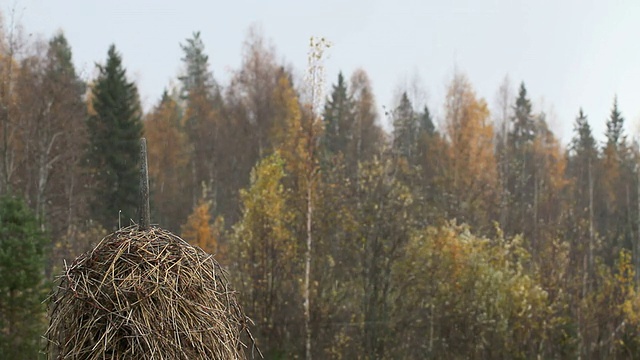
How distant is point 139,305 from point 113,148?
85.6 feet

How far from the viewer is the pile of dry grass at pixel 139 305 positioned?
4.09 meters

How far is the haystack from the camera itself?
4090 mm

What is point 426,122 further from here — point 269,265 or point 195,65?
point 269,265

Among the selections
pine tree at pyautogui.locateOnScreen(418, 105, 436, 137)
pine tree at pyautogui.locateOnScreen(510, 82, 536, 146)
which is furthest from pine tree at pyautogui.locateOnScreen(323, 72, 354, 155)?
pine tree at pyautogui.locateOnScreen(510, 82, 536, 146)

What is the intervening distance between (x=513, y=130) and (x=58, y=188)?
92.1 ft

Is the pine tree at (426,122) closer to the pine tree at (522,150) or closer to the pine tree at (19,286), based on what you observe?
the pine tree at (522,150)

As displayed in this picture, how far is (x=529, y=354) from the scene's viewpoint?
1722 centimetres

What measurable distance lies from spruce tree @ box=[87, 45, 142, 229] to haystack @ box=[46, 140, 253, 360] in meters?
23.2

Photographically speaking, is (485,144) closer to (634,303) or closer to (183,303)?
(634,303)

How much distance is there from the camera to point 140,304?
415 centimetres

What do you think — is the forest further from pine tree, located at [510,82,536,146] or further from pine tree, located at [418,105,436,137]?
pine tree, located at [418,105,436,137]

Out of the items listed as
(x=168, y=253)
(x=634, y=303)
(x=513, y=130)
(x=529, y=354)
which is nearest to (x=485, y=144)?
(x=513, y=130)

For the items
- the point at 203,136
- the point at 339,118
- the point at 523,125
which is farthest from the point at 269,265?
the point at 523,125

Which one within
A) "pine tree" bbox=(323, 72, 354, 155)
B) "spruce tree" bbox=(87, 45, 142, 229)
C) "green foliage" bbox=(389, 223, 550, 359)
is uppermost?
"pine tree" bbox=(323, 72, 354, 155)
